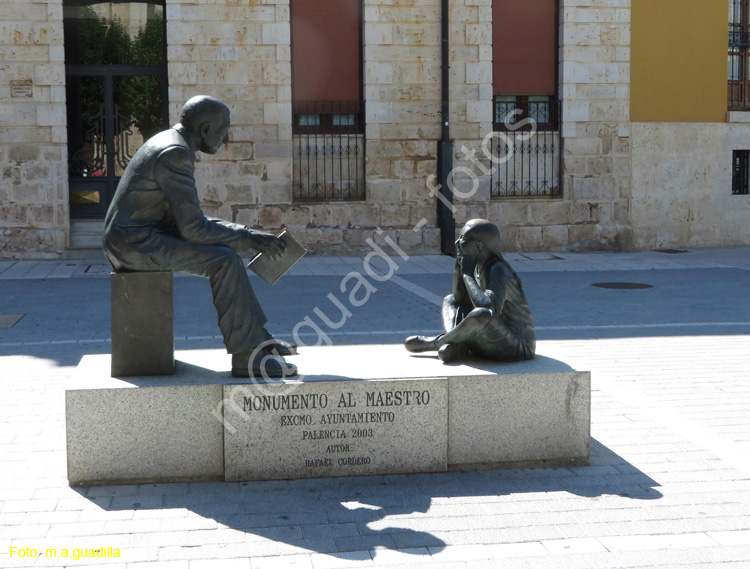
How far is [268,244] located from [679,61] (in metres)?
15.4

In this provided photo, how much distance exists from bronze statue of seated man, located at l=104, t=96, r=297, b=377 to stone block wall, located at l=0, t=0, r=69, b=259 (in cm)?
1181

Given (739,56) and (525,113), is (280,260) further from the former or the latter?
(739,56)

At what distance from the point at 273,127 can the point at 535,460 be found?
12409mm

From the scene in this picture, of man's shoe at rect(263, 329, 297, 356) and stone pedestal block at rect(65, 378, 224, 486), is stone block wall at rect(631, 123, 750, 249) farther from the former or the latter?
stone pedestal block at rect(65, 378, 224, 486)

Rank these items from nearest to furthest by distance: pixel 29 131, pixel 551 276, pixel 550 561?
pixel 550 561, pixel 551 276, pixel 29 131

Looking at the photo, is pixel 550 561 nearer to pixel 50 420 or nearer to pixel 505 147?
pixel 50 420

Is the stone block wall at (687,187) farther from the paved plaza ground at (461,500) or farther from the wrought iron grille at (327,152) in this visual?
the paved plaza ground at (461,500)

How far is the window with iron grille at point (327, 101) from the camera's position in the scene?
17688 mm

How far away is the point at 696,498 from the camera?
206 inches

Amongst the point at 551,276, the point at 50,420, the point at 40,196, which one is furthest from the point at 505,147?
the point at 50,420

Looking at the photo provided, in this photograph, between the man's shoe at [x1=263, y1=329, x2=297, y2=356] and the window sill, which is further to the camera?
the window sill

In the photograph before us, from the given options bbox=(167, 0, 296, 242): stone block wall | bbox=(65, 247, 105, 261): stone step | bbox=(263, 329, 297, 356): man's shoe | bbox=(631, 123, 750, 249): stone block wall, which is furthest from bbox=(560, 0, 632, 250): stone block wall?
bbox=(263, 329, 297, 356): man's shoe

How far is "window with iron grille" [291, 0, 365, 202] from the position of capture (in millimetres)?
17688

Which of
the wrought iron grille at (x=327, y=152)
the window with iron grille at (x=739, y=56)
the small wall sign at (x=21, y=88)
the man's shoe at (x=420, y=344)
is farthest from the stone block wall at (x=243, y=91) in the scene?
the man's shoe at (x=420, y=344)
